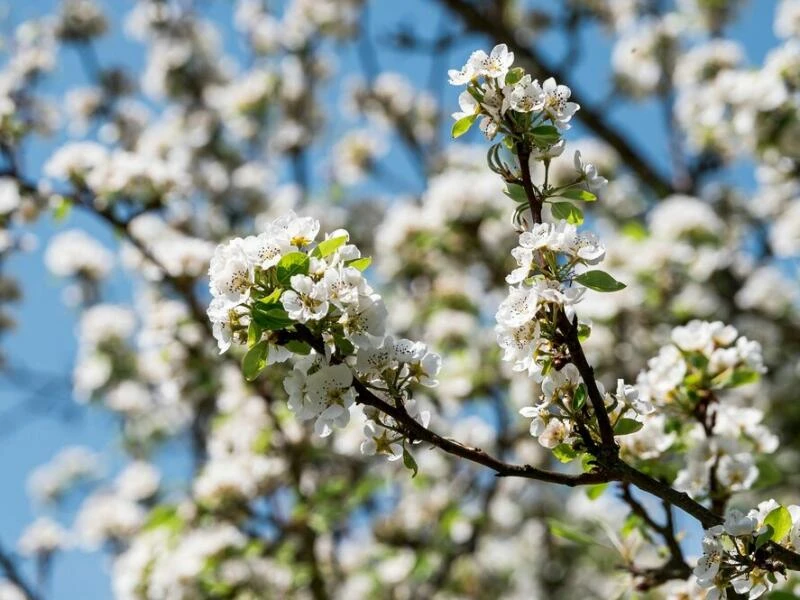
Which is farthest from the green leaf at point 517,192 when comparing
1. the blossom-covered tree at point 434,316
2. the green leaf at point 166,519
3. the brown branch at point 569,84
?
the brown branch at point 569,84

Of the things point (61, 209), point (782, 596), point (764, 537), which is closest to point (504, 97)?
point (764, 537)

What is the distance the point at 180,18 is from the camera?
28.8 ft

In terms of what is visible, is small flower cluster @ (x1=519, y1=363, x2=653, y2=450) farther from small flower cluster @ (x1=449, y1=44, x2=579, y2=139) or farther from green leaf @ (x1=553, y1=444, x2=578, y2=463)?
small flower cluster @ (x1=449, y1=44, x2=579, y2=139)

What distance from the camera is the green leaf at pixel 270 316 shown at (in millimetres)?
1458

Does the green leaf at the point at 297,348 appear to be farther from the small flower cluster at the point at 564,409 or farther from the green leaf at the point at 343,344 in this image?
the small flower cluster at the point at 564,409

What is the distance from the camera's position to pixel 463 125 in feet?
5.23

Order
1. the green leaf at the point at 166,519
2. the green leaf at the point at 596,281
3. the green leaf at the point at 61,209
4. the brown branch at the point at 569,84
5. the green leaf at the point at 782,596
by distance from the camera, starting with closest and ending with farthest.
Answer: the green leaf at the point at 596,281
the green leaf at the point at 782,596
the green leaf at the point at 61,209
the green leaf at the point at 166,519
the brown branch at the point at 569,84

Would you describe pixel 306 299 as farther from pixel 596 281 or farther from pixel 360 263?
pixel 596 281

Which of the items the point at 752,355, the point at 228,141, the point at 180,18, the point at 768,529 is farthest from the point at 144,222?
the point at 768,529

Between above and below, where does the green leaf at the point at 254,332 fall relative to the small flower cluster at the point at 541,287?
below

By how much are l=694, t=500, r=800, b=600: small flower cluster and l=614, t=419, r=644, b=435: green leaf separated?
19cm

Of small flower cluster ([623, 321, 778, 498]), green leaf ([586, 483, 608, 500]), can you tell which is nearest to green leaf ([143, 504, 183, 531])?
green leaf ([586, 483, 608, 500])

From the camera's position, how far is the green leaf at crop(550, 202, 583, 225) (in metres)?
1.58

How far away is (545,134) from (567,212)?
0.50ft
